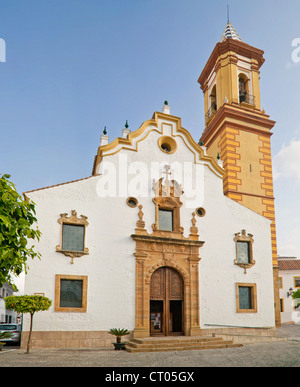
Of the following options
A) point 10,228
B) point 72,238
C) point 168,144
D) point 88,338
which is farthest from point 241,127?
point 10,228

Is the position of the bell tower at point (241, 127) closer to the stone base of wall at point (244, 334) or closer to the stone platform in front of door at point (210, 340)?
the stone base of wall at point (244, 334)

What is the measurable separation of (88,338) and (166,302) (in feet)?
14.7

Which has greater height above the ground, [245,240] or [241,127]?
[241,127]

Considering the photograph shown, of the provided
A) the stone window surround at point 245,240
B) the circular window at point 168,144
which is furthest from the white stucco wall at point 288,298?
the circular window at point 168,144

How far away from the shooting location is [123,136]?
21281 millimetres

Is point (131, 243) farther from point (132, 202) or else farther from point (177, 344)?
point (177, 344)

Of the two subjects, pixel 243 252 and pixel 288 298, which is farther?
pixel 288 298

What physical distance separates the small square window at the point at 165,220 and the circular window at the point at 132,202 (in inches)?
64.1

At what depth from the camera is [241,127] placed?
27250 millimetres

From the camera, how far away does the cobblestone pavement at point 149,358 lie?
11.8m

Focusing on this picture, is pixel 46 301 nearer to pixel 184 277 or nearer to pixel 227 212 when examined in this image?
pixel 184 277

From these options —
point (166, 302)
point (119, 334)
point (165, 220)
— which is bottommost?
point (119, 334)

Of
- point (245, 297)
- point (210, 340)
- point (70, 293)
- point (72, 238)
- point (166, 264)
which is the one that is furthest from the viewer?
point (245, 297)

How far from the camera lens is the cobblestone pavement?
11.8 metres
